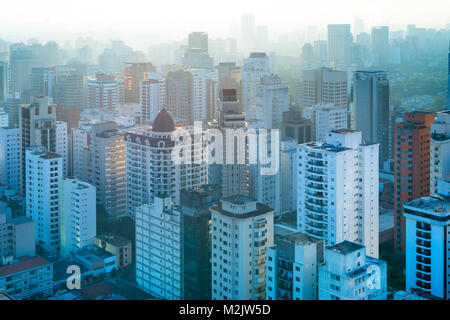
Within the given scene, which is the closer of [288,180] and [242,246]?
[242,246]

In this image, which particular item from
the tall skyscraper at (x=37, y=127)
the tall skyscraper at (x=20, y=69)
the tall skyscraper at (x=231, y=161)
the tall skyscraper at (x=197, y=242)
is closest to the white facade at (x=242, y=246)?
the tall skyscraper at (x=197, y=242)

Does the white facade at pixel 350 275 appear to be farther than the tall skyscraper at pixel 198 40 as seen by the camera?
No

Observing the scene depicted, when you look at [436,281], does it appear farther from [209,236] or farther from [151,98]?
[151,98]

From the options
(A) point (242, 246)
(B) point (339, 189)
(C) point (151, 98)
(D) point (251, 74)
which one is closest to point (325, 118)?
(D) point (251, 74)

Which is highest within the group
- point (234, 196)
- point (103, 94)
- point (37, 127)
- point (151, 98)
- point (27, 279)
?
point (103, 94)

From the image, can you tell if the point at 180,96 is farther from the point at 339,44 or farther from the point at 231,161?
the point at 231,161

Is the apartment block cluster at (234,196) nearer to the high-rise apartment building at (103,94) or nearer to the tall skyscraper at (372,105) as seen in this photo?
the tall skyscraper at (372,105)

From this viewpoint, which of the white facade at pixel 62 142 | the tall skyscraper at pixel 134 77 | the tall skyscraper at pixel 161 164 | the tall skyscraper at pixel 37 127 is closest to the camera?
the tall skyscraper at pixel 161 164
